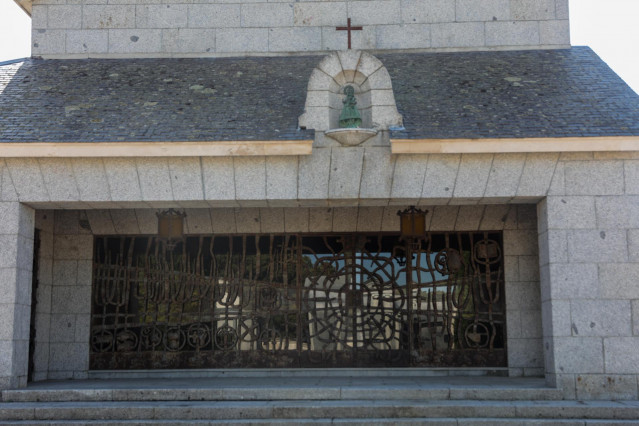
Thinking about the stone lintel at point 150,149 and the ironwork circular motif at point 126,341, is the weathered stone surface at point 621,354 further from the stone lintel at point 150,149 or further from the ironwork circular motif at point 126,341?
the ironwork circular motif at point 126,341

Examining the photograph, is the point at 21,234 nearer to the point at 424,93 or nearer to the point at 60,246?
the point at 60,246

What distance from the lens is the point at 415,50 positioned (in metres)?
13.5

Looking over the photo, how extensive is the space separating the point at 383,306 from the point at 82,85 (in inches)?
245

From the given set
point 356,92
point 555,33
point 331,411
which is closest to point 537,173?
point 356,92

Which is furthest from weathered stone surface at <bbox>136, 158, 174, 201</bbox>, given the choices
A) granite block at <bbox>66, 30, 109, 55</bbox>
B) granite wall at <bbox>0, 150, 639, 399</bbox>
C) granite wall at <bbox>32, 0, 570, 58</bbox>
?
granite block at <bbox>66, 30, 109, 55</bbox>

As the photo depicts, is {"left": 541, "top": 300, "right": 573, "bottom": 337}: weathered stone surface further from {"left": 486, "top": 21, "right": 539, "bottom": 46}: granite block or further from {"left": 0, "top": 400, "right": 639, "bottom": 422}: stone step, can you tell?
{"left": 486, "top": 21, "right": 539, "bottom": 46}: granite block

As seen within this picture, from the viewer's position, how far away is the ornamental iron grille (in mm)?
12266

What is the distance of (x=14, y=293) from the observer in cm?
1020

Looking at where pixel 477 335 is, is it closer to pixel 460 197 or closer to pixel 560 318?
pixel 560 318

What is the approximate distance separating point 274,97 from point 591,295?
5535 millimetres

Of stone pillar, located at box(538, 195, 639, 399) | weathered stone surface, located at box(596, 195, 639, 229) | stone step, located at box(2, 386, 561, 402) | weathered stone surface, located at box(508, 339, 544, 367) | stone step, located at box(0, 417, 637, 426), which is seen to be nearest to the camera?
stone step, located at box(0, 417, 637, 426)

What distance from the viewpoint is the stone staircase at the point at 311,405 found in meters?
9.20

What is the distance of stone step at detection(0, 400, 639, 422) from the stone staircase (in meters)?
0.01

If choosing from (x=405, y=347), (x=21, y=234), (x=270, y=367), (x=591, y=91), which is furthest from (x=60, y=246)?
(x=591, y=91)
